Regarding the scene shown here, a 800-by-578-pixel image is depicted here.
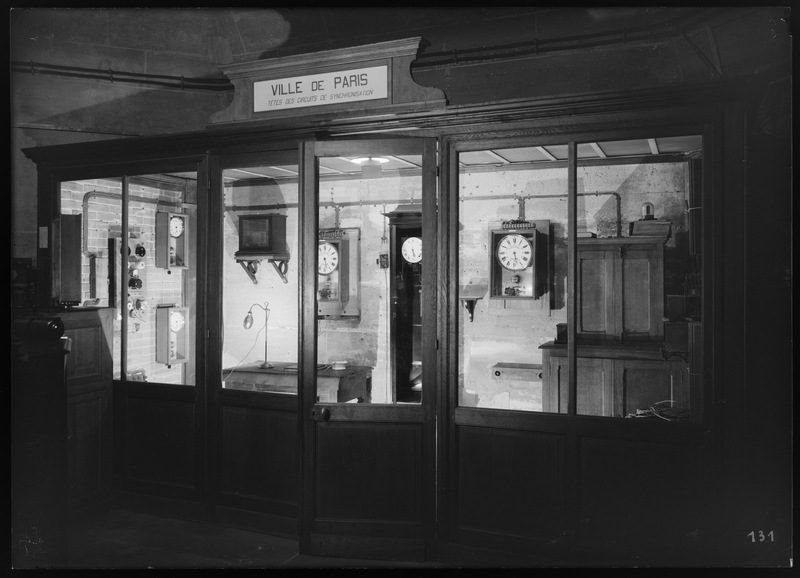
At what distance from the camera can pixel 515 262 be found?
6656 mm

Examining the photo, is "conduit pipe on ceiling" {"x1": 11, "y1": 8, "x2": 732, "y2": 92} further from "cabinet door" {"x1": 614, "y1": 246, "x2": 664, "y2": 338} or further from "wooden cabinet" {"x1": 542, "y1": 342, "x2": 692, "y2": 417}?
"wooden cabinet" {"x1": 542, "y1": 342, "x2": 692, "y2": 417}

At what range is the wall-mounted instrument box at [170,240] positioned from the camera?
6672mm

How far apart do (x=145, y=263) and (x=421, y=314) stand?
12.0 ft

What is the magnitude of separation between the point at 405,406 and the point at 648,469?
4.76 feet

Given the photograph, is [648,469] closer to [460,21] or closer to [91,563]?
[460,21]

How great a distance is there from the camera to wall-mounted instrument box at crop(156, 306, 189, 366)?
6730mm

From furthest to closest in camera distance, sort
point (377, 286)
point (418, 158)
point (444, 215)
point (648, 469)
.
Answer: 1. point (377, 286)
2. point (418, 158)
3. point (444, 215)
4. point (648, 469)

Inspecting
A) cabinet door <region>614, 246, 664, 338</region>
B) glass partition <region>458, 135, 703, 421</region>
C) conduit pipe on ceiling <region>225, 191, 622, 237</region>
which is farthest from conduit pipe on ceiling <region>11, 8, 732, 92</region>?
conduit pipe on ceiling <region>225, 191, 622, 237</region>

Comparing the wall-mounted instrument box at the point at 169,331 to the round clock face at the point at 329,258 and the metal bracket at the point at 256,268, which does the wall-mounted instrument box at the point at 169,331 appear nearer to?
the metal bracket at the point at 256,268

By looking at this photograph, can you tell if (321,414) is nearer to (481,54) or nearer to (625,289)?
(481,54)

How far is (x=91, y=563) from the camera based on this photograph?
383 centimetres

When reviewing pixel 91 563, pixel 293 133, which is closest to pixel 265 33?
pixel 293 133

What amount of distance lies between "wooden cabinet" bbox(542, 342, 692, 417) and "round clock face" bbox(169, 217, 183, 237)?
4248mm

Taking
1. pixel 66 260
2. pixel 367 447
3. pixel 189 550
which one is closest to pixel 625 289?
pixel 367 447
